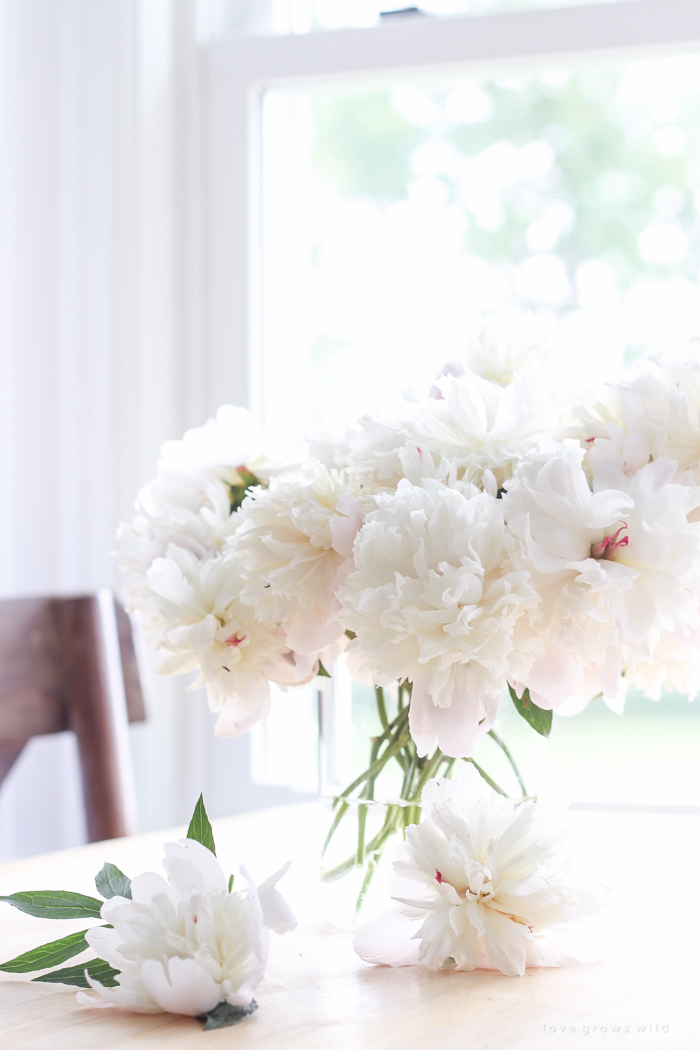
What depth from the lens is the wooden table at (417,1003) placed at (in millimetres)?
432

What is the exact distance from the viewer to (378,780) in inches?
22.9

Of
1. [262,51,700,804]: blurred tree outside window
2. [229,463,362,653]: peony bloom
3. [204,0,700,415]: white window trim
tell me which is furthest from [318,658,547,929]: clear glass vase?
[204,0,700,415]: white window trim

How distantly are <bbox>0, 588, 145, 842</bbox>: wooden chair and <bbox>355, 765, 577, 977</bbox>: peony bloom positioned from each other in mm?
597

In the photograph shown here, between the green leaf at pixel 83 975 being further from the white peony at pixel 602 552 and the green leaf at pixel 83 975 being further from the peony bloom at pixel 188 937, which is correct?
the white peony at pixel 602 552

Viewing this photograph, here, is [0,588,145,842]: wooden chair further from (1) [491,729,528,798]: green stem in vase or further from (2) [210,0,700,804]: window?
(1) [491,729,528,798]: green stem in vase

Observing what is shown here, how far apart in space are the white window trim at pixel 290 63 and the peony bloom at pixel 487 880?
93 centimetres

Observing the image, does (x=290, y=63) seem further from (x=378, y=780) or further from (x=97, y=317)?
(x=378, y=780)

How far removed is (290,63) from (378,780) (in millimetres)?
1049

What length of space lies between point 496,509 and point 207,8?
1188 mm

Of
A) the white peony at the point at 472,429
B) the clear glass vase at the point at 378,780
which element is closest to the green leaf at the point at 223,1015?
Answer: the clear glass vase at the point at 378,780

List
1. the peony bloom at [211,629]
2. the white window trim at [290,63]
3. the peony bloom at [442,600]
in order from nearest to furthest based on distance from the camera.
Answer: the peony bloom at [442,600]
the peony bloom at [211,629]
the white window trim at [290,63]

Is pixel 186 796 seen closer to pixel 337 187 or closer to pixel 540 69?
pixel 337 187

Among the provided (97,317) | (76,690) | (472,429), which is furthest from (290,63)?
(472,429)

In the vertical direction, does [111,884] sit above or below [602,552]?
below
